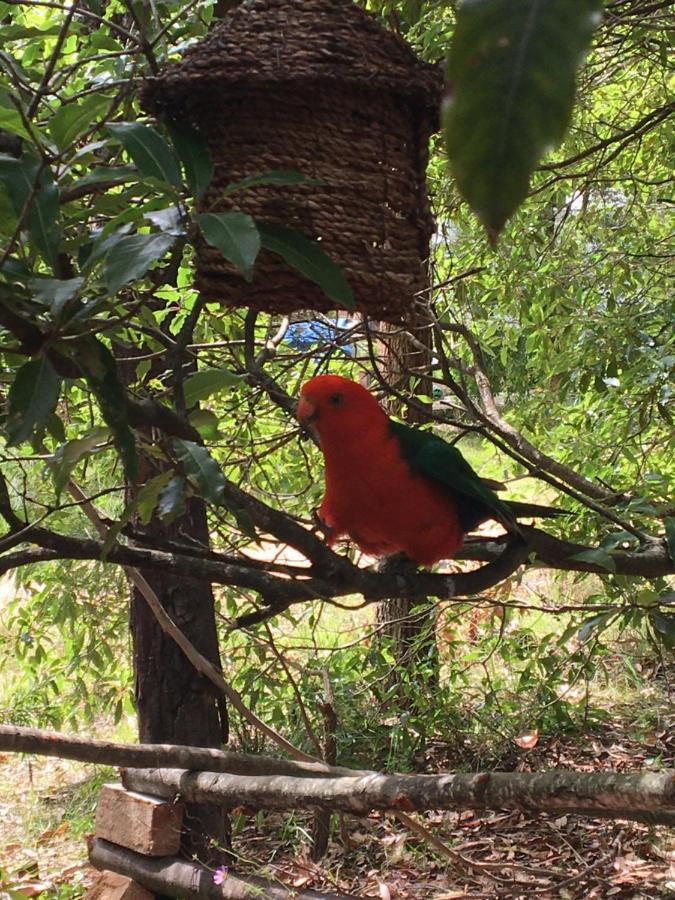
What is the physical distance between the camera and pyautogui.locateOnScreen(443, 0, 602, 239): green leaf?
157 millimetres

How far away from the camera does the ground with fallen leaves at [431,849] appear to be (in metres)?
2.88

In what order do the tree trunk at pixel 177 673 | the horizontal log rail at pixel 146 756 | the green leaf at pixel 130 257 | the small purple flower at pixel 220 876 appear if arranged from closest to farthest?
the green leaf at pixel 130 257 < the horizontal log rail at pixel 146 756 < the small purple flower at pixel 220 876 < the tree trunk at pixel 177 673

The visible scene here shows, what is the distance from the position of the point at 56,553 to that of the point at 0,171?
0.72 meters

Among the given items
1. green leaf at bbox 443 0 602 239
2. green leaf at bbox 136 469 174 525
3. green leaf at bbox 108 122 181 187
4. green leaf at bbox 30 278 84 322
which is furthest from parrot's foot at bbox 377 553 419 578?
green leaf at bbox 443 0 602 239

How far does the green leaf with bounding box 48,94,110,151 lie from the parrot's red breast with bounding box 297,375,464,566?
0.88 m

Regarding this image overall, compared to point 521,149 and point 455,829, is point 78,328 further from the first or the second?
point 455,829

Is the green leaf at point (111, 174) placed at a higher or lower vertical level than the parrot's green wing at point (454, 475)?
higher

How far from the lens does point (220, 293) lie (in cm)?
140

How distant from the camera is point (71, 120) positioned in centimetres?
125

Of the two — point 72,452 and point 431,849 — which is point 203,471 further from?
point 431,849

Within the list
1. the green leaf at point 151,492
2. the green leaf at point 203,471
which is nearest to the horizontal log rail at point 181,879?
the green leaf at point 151,492

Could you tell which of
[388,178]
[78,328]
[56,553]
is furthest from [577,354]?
[78,328]

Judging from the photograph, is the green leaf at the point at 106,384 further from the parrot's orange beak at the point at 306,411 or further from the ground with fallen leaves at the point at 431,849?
the ground with fallen leaves at the point at 431,849

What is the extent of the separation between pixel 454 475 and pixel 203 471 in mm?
914
